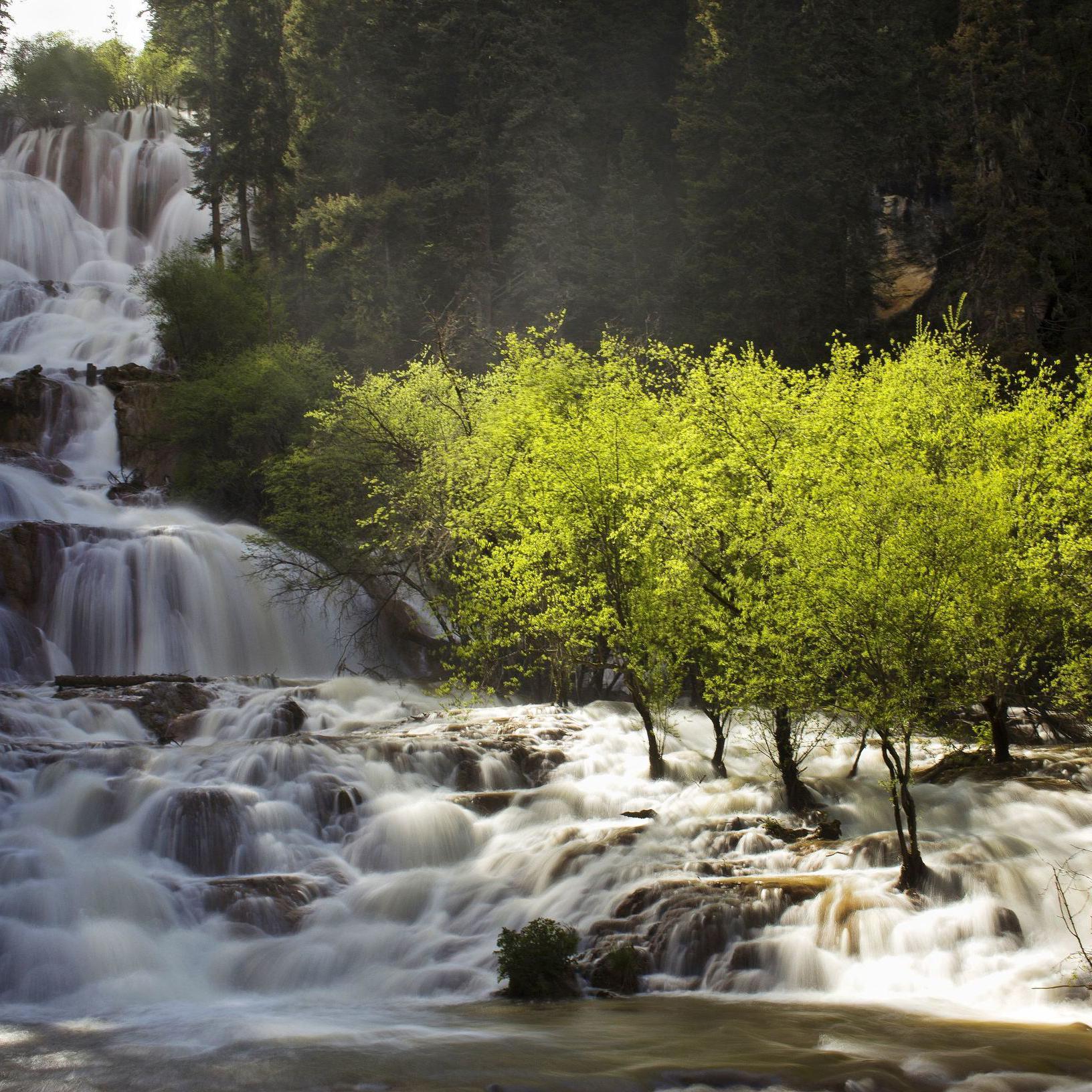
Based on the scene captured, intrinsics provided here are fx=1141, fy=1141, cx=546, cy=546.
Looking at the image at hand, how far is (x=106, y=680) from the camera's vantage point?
2773cm

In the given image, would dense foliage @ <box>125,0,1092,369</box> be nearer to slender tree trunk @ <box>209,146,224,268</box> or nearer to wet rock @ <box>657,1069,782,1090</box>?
slender tree trunk @ <box>209,146,224,268</box>

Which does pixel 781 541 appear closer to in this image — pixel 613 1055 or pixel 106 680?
pixel 613 1055

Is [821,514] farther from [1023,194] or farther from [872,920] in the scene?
[1023,194]

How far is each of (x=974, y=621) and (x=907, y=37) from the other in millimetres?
39180

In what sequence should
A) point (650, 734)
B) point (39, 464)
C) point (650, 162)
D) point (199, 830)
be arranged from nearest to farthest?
point (199, 830) < point (650, 734) < point (39, 464) < point (650, 162)

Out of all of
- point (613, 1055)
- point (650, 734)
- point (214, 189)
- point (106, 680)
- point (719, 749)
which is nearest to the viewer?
point (613, 1055)

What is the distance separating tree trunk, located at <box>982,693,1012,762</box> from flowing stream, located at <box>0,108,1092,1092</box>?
2.43 ft

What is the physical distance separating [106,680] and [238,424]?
53.3 ft

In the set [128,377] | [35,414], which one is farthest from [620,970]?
[128,377]

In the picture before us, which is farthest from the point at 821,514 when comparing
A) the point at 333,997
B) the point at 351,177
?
the point at 351,177

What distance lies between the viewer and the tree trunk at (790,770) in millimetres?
20156

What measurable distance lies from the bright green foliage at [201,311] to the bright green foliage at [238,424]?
18.0 ft

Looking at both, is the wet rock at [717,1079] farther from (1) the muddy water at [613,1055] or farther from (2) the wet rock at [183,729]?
(2) the wet rock at [183,729]

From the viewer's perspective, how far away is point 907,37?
48688 mm
